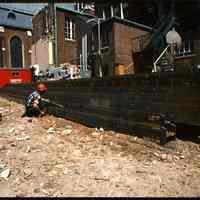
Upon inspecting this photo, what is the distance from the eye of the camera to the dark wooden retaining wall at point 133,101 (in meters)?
5.66

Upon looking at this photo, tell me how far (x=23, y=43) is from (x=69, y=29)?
31.7 ft

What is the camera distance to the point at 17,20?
122 feet

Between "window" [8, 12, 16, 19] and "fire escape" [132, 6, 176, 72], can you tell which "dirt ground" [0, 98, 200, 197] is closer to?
"fire escape" [132, 6, 176, 72]

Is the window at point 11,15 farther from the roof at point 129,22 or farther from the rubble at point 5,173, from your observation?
the rubble at point 5,173

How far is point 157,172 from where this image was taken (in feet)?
15.7

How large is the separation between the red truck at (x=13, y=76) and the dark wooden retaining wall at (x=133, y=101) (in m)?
13.1

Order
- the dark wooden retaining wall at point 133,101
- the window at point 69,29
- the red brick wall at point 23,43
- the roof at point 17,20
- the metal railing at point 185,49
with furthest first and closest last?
the roof at point 17,20, the red brick wall at point 23,43, the window at point 69,29, the metal railing at point 185,49, the dark wooden retaining wall at point 133,101

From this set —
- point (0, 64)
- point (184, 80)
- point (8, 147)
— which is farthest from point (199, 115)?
point (0, 64)

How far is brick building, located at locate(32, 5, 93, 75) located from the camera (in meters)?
27.1

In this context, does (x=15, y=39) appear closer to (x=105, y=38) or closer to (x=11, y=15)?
(x=11, y=15)

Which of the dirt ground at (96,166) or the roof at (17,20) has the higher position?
the roof at (17,20)

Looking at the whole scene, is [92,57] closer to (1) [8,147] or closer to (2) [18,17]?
(1) [8,147]

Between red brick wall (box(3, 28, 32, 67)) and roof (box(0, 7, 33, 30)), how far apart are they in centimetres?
61

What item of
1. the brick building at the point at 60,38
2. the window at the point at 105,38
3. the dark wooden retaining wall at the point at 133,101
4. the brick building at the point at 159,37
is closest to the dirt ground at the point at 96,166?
the dark wooden retaining wall at the point at 133,101
